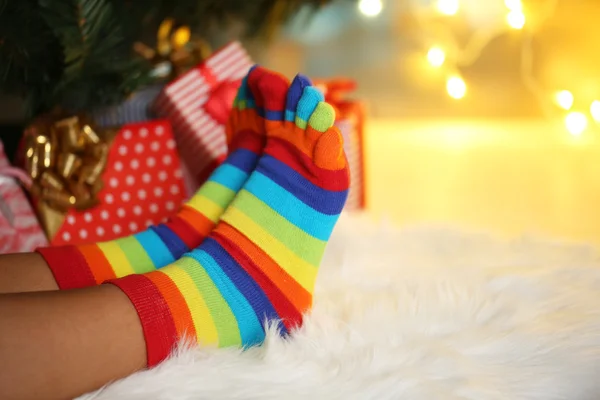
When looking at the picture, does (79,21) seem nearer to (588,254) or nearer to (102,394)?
(102,394)

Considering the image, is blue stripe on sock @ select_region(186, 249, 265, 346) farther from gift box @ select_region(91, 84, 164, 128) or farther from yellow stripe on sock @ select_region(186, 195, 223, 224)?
gift box @ select_region(91, 84, 164, 128)

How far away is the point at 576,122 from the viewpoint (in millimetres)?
1691

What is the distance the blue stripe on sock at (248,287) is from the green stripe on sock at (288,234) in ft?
0.19

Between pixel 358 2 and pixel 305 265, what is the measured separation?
4.00 feet

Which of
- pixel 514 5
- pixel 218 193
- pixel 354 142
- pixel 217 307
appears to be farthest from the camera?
pixel 514 5

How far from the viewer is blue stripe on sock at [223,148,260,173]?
0.88 metres

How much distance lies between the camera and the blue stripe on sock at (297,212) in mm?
738

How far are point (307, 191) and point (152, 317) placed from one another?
0.76ft

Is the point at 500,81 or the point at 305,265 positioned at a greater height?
the point at 500,81

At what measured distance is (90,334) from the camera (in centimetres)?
57

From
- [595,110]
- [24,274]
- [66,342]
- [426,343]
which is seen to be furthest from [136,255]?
[595,110]

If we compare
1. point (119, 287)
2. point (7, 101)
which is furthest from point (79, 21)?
point (7, 101)

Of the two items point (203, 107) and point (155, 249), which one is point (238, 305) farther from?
point (203, 107)

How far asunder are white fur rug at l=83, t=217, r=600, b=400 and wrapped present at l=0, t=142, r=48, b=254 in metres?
0.47
